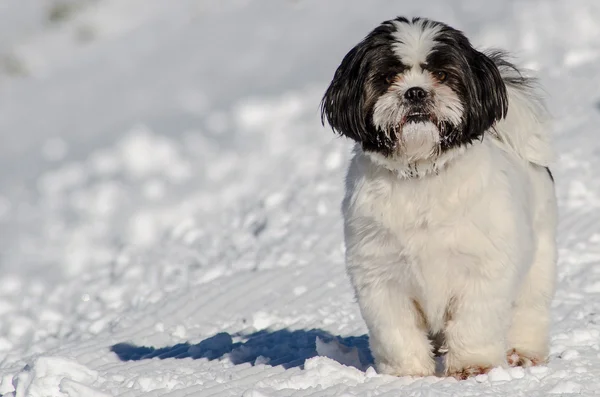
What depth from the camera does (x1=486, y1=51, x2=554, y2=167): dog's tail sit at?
17.0ft

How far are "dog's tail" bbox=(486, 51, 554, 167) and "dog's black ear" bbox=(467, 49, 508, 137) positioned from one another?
32 centimetres

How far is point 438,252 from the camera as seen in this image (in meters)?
4.70

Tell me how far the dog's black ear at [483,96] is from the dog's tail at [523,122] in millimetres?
316

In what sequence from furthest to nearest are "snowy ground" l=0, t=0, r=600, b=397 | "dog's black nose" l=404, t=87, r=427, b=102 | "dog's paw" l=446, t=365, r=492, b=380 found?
"snowy ground" l=0, t=0, r=600, b=397, "dog's paw" l=446, t=365, r=492, b=380, "dog's black nose" l=404, t=87, r=427, b=102

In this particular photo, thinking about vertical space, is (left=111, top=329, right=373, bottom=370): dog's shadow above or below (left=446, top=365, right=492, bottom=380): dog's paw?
above

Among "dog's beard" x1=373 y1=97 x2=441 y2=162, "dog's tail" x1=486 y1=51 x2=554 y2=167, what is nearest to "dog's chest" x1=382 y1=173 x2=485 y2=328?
"dog's beard" x1=373 y1=97 x2=441 y2=162

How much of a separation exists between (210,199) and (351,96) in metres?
5.54

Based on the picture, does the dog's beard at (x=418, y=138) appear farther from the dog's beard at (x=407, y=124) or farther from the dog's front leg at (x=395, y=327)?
the dog's front leg at (x=395, y=327)

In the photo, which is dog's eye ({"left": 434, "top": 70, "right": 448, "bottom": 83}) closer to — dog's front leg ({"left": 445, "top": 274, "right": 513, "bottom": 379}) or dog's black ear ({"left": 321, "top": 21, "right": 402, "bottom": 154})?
A: dog's black ear ({"left": 321, "top": 21, "right": 402, "bottom": 154})

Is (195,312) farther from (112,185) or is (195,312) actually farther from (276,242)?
(112,185)

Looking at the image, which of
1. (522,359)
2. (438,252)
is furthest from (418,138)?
(522,359)

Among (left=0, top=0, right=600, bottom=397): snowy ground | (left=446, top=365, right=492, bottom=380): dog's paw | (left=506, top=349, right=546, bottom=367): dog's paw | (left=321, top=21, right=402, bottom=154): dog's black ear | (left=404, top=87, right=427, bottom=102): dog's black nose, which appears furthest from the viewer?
(left=0, top=0, right=600, bottom=397): snowy ground

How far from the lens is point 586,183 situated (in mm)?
8578

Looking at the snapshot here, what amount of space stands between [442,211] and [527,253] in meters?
0.44
